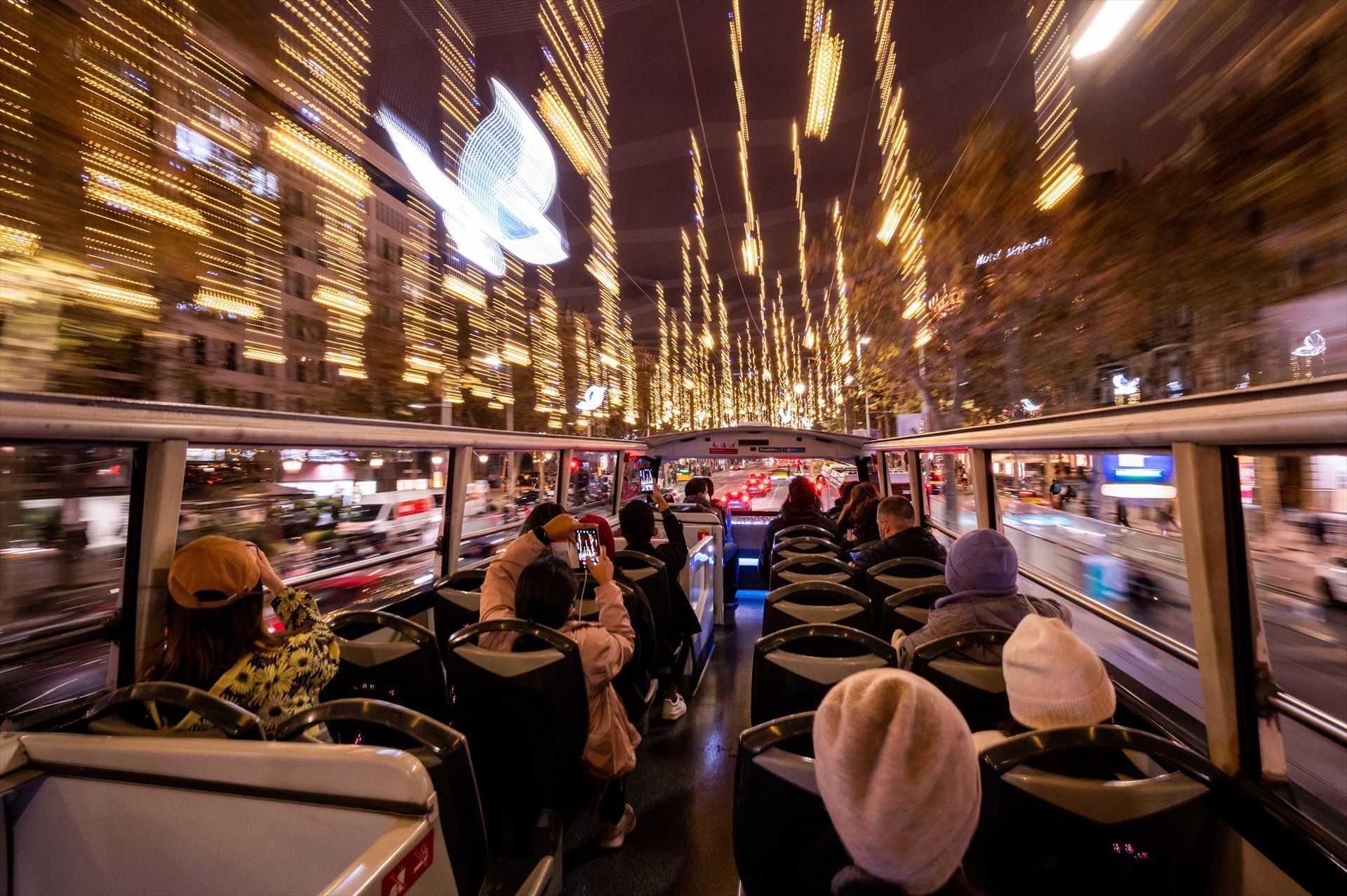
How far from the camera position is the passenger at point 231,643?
68.9 inches

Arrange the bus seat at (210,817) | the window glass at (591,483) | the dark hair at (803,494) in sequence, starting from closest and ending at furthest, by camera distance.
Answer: the bus seat at (210,817)
the dark hair at (803,494)
the window glass at (591,483)

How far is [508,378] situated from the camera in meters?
7.73

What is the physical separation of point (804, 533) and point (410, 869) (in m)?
4.60

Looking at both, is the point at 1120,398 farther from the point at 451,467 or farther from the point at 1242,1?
the point at 451,467

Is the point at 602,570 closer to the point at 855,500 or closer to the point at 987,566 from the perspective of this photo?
the point at 987,566

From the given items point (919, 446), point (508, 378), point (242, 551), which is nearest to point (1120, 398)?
point (919, 446)

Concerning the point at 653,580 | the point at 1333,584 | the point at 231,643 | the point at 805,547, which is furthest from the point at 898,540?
the point at 1333,584

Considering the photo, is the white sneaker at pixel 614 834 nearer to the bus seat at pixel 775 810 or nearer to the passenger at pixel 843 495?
the bus seat at pixel 775 810

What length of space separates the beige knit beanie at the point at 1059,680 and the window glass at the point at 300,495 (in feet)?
10.6

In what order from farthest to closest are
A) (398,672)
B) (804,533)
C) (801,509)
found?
(801,509), (804,533), (398,672)

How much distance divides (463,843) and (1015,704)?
148 cm

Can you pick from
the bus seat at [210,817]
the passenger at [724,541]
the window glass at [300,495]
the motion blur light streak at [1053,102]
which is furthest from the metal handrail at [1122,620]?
the window glass at [300,495]

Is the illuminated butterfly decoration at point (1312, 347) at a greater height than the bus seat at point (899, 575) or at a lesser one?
greater

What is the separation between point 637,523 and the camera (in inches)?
154
